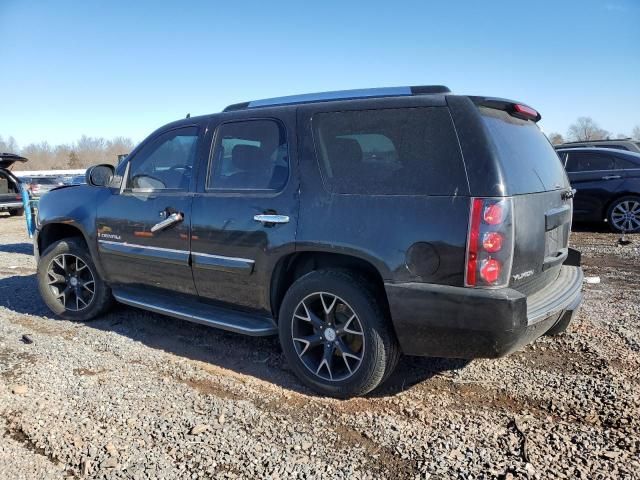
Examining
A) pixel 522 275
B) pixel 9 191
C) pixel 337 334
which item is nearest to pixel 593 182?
pixel 522 275

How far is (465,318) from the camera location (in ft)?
9.16

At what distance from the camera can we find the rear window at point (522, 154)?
2.90 metres

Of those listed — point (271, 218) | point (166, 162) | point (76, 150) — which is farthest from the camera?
point (76, 150)

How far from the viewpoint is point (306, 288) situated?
331 centimetres

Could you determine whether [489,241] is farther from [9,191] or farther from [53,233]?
[9,191]

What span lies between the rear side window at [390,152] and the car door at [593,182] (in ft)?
25.4

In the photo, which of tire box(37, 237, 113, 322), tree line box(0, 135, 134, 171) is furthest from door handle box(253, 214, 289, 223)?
tree line box(0, 135, 134, 171)

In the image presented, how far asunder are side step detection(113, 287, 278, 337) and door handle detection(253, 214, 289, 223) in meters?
0.75

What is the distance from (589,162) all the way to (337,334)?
8.52m

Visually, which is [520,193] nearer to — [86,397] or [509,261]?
[509,261]

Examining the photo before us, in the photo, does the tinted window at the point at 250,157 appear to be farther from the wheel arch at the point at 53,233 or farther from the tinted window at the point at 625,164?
the tinted window at the point at 625,164

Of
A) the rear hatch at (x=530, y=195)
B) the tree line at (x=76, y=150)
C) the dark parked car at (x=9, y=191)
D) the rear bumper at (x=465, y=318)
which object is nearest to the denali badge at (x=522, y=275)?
the rear hatch at (x=530, y=195)

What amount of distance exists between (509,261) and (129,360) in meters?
2.94

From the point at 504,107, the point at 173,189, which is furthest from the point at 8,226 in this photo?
the point at 504,107
